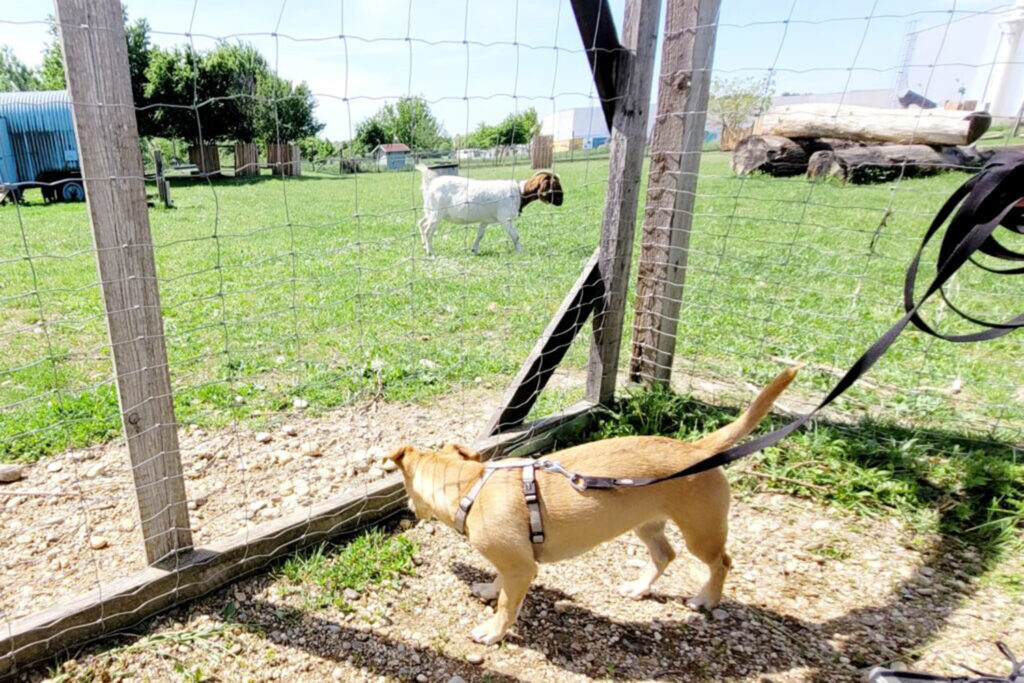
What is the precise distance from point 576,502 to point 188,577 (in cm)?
159

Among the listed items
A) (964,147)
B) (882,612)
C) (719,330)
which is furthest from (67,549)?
(964,147)

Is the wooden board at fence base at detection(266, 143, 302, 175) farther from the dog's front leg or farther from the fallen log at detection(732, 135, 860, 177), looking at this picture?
the fallen log at detection(732, 135, 860, 177)

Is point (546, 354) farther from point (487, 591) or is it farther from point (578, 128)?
point (578, 128)

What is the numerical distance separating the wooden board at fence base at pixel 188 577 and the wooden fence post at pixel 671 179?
1406mm

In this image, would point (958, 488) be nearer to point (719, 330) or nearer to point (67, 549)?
point (719, 330)

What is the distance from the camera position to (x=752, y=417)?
2307mm

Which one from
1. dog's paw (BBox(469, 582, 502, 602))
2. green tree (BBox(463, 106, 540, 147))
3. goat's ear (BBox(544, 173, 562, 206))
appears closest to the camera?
dog's paw (BBox(469, 582, 502, 602))

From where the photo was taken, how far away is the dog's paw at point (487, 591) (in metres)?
2.58

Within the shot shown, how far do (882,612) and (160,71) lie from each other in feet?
121

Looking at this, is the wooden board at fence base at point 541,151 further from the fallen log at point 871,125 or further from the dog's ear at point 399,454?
the fallen log at point 871,125

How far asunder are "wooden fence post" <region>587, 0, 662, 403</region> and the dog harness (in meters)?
1.55

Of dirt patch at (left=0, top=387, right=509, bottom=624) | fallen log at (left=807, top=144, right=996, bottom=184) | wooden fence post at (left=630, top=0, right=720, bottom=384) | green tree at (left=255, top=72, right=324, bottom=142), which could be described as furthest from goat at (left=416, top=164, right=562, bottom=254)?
fallen log at (left=807, top=144, right=996, bottom=184)

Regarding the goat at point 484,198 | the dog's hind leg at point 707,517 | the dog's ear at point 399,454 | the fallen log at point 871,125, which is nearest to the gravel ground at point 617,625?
the dog's hind leg at point 707,517

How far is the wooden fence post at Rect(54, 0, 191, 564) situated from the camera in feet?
5.67
